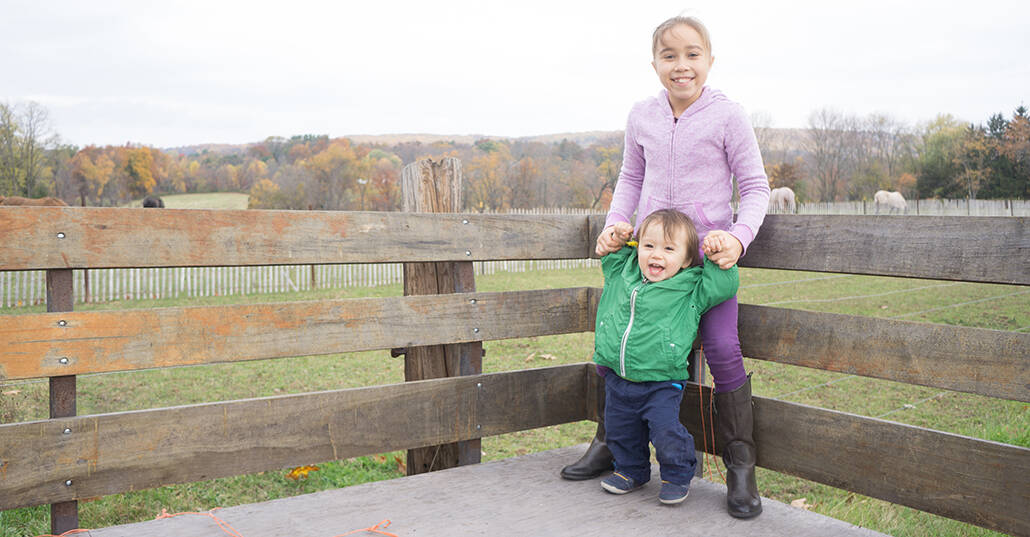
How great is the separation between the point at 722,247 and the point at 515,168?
103ft

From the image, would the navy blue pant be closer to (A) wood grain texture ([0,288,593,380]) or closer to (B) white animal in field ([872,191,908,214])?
(A) wood grain texture ([0,288,593,380])

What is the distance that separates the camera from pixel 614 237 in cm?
275

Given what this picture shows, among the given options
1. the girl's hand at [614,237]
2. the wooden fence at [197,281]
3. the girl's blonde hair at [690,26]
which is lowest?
the wooden fence at [197,281]

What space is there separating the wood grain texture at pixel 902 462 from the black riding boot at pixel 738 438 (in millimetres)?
140

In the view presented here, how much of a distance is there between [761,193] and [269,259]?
1.75 m

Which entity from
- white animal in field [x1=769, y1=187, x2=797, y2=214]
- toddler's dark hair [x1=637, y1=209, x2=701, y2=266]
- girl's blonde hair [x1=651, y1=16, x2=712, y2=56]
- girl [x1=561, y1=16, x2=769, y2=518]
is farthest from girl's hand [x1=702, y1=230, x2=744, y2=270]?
white animal in field [x1=769, y1=187, x2=797, y2=214]

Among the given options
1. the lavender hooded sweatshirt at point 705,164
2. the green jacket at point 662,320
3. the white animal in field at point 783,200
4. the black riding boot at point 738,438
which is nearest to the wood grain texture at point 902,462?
the black riding boot at point 738,438

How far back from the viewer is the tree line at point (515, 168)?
956 inches

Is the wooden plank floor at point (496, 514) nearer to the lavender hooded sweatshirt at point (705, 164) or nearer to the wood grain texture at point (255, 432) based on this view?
the wood grain texture at point (255, 432)

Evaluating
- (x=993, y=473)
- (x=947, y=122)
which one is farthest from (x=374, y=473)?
(x=947, y=122)

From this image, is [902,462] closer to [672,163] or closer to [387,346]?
[672,163]

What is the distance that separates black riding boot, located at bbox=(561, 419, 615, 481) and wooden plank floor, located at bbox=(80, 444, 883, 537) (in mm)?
34

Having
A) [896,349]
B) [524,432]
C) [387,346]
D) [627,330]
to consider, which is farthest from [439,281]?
[524,432]

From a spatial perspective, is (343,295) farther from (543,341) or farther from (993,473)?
(993,473)
